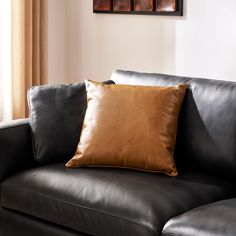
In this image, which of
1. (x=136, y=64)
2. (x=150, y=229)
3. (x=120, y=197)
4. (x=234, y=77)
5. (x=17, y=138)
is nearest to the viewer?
(x=150, y=229)

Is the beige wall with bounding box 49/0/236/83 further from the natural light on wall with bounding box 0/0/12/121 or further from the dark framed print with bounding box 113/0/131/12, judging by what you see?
the natural light on wall with bounding box 0/0/12/121

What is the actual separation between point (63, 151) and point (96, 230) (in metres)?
0.67

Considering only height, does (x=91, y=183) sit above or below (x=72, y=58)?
below

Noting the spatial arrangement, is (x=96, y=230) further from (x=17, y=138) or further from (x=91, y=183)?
(x=17, y=138)

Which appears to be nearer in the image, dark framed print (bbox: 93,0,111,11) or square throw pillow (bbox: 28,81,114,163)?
square throw pillow (bbox: 28,81,114,163)

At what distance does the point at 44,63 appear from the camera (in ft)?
15.5

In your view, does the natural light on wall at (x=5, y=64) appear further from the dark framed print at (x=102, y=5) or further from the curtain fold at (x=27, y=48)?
the dark framed print at (x=102, y=5)

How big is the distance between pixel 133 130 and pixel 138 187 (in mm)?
372

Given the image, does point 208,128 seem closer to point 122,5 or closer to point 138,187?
point 138,187

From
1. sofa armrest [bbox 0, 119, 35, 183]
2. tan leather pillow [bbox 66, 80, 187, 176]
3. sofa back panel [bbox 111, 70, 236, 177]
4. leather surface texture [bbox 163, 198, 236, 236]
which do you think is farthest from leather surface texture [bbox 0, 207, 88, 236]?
sofa back panel [bbox 111, 70, 236, 177]

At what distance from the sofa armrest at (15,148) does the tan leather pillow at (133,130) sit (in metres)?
0.26

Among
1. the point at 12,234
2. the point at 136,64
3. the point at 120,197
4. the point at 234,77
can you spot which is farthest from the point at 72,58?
the point at 120,197

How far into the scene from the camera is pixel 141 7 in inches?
172

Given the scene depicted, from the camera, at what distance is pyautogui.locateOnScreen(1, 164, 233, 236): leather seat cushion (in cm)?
258
